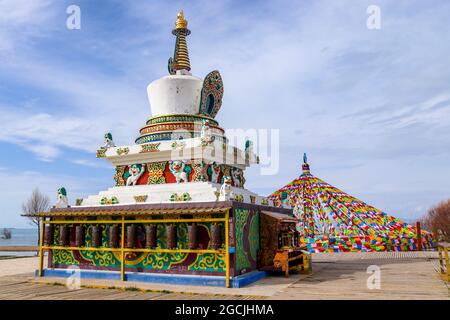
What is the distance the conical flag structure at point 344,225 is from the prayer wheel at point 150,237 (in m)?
14.4

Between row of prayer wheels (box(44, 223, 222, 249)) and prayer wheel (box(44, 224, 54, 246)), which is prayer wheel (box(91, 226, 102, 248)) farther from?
prayer wheel (box(44, 224, 54, 246))

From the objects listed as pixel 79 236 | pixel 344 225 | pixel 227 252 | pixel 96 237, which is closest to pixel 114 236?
pixel 96 237

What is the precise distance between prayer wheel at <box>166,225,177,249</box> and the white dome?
6.14m

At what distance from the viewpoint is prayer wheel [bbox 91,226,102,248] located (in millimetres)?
14836

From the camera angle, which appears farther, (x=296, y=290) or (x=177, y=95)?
(x=177, y=95)

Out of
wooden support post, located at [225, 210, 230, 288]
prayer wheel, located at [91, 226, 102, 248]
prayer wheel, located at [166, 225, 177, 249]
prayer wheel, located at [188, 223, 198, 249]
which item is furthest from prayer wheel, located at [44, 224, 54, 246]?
wooden support post, located at [225, 210, 230, 288]

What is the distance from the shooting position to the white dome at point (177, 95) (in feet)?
58.2

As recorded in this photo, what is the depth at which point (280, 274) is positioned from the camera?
1544 cm

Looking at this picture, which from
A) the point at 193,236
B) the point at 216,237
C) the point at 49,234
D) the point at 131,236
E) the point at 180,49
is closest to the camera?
the point at 216,237

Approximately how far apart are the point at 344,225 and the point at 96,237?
18.8 meters

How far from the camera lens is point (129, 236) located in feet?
46.1

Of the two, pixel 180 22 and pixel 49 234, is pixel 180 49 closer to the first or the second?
pixel 180 22
